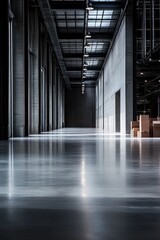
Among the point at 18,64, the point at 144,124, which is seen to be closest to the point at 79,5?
the point at 18,64

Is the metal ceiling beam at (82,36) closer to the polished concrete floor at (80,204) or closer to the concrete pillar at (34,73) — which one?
the concrete pillar at (34,73)

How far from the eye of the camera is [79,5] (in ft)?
105

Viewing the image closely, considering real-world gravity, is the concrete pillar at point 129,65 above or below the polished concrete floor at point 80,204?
above

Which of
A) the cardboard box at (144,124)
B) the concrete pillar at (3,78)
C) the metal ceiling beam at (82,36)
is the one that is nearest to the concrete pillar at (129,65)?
the cardboard box at (144,124)

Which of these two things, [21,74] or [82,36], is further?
[82,36]

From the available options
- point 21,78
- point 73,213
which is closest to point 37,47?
point 21,78

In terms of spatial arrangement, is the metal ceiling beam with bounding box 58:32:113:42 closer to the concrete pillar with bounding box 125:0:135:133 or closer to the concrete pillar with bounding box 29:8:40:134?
the concrete pillar with bounding box 29:8:40:134

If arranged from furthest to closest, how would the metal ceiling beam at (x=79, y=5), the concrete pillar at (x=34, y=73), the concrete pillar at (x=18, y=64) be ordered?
1. the concrete pillar at (x=34, y=73)
2. the metal ceiling beam at (x=79, y=5)
3. the concrete pillar at (x=18, y=64)

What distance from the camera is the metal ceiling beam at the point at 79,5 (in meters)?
32.2

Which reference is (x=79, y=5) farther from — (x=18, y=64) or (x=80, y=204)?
(x=80, y=204)

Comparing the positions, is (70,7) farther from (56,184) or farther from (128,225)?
(128,225)

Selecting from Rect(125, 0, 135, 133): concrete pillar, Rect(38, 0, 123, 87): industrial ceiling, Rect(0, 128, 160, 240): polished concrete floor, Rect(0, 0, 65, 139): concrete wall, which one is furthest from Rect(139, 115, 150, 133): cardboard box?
Rect(0, 128, 160, 240): polished concrete floor

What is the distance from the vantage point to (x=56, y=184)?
19.8ft

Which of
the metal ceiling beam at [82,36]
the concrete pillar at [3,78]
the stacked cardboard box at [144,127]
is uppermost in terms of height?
the metal ceiling beam at [82,36]
